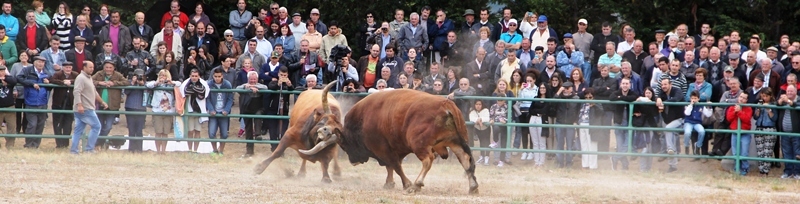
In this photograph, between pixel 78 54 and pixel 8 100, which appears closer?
pixel 8 100

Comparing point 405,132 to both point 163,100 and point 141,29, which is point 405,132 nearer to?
point 163,100

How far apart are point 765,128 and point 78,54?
11150 millimetres

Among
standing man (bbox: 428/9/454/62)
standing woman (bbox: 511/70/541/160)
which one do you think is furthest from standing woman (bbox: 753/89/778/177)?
standing man (bbox: 428/9/454/62)

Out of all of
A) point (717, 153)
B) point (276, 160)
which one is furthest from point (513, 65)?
point (276, 160)

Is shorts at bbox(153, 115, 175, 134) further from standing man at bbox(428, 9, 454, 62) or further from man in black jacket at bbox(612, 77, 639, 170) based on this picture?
man in black jacket at bbox(612, 77, 639, 170)

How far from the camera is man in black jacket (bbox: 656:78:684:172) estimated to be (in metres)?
19.5

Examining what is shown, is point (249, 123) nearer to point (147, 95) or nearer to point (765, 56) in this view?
point (147, 95)

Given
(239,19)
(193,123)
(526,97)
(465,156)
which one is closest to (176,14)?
(239,19)

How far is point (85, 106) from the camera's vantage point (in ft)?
65.3

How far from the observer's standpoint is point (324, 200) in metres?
14.6

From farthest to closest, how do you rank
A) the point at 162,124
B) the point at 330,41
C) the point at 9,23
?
the point at 9,23 → the point at 330,41 → the point at 162,124

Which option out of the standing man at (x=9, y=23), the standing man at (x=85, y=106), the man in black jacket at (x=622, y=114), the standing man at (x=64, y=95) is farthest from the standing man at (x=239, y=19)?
the man in black jacket at (x=622, y=114)

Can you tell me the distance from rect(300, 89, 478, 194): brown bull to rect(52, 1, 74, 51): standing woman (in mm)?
8283

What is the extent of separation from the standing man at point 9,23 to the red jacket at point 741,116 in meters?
12.2
